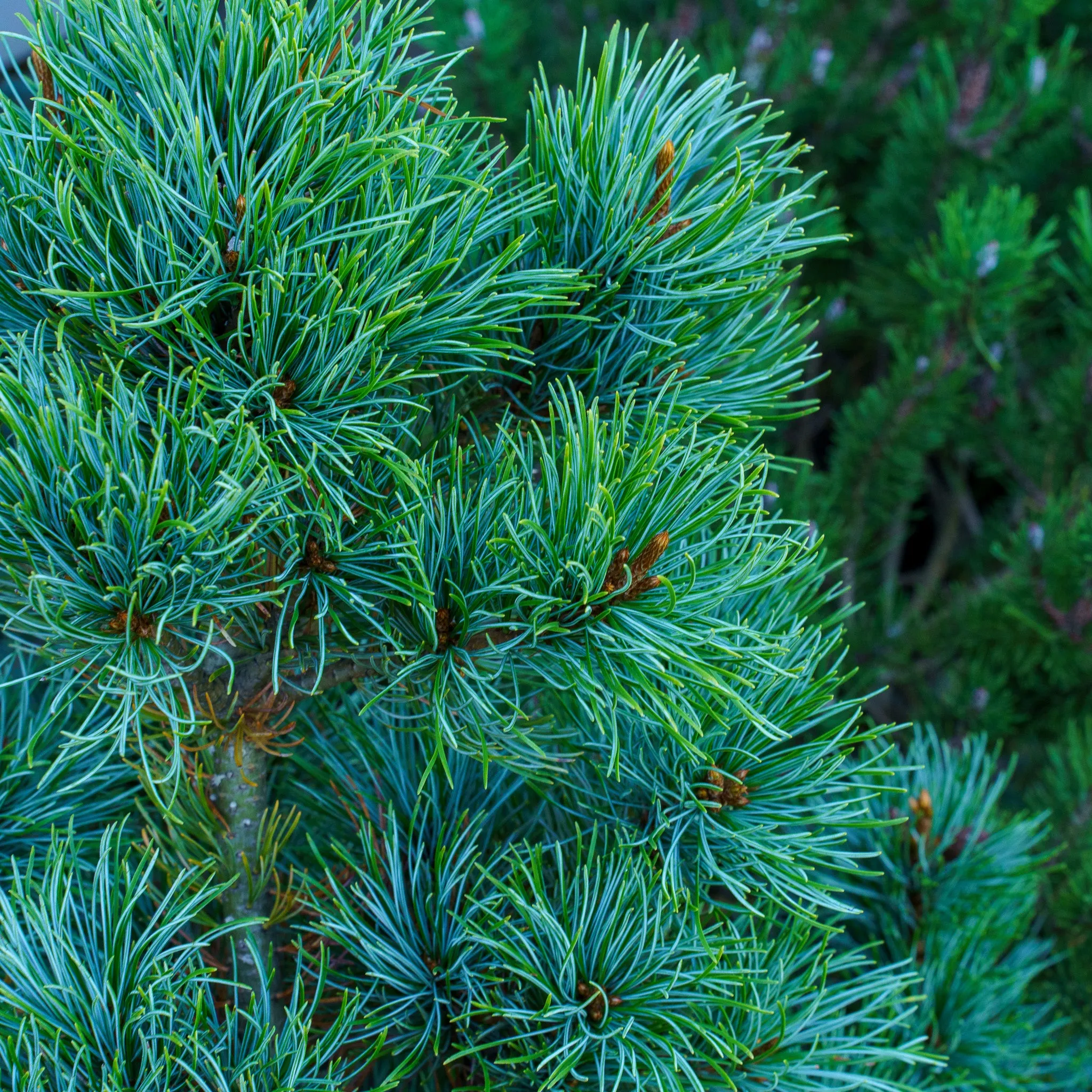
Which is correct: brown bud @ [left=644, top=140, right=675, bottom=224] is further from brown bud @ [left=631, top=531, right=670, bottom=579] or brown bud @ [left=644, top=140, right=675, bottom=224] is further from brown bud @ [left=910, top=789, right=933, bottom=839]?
brown bud @ [left=910, top=789, right=933, bottom=839]

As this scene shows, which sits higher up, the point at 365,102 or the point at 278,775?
the point at 365,102

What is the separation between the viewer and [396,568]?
32cm

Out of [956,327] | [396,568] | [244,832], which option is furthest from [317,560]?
[956,327]

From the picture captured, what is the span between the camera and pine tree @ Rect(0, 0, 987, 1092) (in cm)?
29

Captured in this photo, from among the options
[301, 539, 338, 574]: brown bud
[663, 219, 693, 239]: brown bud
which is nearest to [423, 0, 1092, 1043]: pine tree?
[663, 219, 693, 239]: brown bud

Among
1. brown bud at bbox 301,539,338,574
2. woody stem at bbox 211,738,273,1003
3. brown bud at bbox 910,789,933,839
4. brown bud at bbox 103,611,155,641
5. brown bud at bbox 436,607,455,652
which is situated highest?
brown bud at bbox 301,539,338,574

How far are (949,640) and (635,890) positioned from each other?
1.43ft

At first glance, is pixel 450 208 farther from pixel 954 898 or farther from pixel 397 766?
pixel 954 898

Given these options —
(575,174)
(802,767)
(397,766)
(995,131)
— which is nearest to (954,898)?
(802,767)

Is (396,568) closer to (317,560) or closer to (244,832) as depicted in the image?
(317,560)

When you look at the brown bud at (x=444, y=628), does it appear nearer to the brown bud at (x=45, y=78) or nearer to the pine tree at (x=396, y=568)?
Result: the pine tree at (x=396, y=568)

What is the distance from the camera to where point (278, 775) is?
463mm

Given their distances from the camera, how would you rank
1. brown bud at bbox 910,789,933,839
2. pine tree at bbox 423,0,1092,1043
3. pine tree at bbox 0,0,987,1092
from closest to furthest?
1. pine tree at bbox 0,0,987,1092
2. brown bud at bbox 910,789,933,839
3. pine tree at bbox 423,0,1092,1043

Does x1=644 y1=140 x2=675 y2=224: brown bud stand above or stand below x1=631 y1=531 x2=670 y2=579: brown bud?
above
